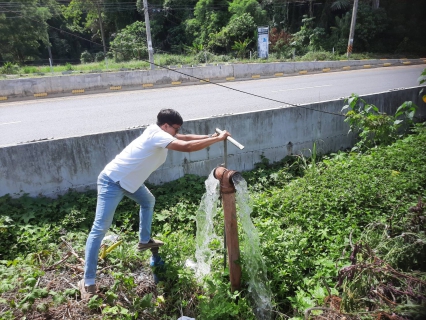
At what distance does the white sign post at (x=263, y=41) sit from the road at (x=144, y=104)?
8.74 metres

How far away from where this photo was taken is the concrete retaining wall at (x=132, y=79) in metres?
12.8

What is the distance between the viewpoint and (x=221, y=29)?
99.3ft

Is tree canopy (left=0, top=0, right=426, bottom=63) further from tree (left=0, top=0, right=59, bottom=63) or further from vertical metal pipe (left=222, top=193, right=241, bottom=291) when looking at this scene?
vertical metal pipe (left=222, top=193, right=241, bottom=291)

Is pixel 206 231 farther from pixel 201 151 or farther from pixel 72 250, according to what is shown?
pixel 201 151

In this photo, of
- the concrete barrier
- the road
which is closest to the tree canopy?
the road

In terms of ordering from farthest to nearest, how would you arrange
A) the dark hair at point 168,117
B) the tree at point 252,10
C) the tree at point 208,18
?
the tree at point 208,18
the tree at point 252,10
the dark hair at point 168,117

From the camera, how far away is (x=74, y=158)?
503 cm

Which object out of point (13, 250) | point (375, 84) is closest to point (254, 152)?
point (13, 250)

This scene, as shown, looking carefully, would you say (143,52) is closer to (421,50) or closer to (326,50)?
(326,50)

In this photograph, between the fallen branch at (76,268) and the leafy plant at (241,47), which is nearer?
the fallen branch at (76,268)

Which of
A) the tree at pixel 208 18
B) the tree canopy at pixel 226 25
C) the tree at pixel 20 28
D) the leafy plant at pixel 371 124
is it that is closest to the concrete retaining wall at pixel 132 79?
the leafy plant at pixel 371 124

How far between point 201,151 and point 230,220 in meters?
2.81

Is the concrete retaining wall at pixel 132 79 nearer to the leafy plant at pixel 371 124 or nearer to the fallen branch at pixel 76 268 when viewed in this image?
the leafy plant at pixel 371 124

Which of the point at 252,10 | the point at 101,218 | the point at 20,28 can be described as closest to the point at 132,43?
the point at 252,10
